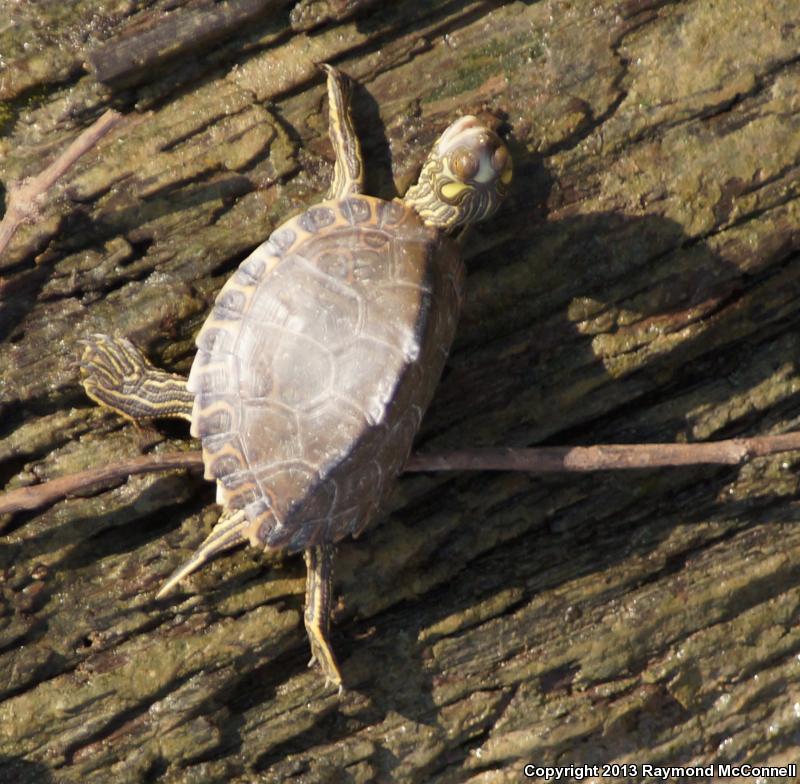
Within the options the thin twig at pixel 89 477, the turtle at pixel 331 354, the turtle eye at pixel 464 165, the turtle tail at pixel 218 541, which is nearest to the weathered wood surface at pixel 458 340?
the thin twig at pixel 89 477

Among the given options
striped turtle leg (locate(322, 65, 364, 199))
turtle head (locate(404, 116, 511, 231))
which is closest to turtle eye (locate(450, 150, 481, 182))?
turtle head (locate(404, 116, 511, 231))

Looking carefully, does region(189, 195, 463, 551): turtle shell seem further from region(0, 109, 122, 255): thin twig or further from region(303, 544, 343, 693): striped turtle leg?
region(0, 109, 122, 255): thin twig

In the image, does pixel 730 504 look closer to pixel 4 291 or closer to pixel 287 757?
pixel 287 757

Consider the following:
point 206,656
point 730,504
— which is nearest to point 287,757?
point 206,656

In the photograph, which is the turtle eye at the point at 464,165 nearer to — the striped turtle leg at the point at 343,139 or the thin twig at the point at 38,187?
the striped turtle leg at the point at 343,139

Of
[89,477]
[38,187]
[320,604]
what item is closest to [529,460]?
[320,604]

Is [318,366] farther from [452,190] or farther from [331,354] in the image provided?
[452,190]
